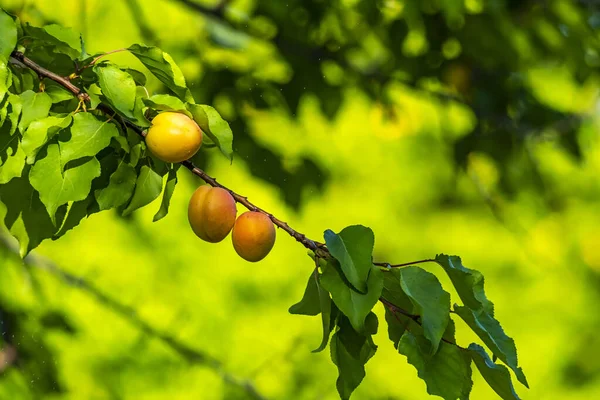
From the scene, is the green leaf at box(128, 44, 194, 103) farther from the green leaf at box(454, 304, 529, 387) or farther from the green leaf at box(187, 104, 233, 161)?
the green leaf at box(454, 304, 529, 387)

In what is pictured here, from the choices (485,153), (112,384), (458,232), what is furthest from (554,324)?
(112,384)

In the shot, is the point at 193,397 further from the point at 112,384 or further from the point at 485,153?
the point at 485,153

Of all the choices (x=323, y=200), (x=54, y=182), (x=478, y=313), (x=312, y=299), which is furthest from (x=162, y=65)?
(x=323, y=200)

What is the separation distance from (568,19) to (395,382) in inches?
42.6

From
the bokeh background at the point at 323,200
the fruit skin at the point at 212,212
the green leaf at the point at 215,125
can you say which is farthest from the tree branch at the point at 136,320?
the green leaf at the point at 215,125

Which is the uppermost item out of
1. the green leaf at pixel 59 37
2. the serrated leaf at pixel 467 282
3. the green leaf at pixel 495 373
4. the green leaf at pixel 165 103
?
the serrated leaf at pixel 467 282

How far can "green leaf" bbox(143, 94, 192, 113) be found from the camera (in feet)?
2.22

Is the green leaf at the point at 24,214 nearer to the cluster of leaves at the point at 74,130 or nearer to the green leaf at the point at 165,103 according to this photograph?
the cluster of leaves at the point at 74,130

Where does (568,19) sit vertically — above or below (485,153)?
above

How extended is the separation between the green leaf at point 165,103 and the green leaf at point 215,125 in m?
0.02

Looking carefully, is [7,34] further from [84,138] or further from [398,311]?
[398,311]

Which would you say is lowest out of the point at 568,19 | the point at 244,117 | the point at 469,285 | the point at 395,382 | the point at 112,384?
the point at 112,384

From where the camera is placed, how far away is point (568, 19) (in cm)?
177

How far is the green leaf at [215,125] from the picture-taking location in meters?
0.69
